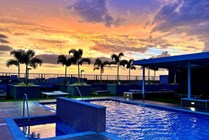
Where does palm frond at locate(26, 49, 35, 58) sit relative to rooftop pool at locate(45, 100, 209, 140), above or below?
above

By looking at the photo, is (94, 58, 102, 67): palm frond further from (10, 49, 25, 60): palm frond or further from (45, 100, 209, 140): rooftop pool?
(45, 100, 209, 140): rooftop pool

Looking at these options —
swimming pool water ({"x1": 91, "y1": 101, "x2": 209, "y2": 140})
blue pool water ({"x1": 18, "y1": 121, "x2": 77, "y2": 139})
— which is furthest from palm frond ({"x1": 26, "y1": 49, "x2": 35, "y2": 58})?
blue pool water ({"x1": 18, "y1": 121, "x2": 77, "y2": 139})

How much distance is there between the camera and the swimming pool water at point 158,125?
7.43m

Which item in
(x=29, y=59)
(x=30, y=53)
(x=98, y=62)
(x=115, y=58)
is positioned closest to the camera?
(x=30, y=53)

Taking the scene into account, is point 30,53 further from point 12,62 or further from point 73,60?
point 73,60

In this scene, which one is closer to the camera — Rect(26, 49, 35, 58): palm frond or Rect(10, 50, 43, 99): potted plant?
Rect(10, 50, 43, 99): potted plant

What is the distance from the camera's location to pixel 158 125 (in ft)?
29.3

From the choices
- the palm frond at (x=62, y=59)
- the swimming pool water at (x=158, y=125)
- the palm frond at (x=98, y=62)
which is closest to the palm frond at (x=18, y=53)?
the palm frond at (x=62, y=59)

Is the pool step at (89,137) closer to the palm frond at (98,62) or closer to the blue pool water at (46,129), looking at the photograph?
the blue pool water at (46,129)

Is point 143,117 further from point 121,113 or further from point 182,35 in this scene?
point 182,35

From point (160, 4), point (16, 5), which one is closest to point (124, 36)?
point (160, 4)

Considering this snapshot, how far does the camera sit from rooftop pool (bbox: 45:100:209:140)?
24.5 feet

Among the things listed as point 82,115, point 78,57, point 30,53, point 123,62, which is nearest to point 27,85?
point 30,53

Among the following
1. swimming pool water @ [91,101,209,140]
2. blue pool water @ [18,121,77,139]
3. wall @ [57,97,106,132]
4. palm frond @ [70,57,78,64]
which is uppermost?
palm frond @ [70,57,78,64]
